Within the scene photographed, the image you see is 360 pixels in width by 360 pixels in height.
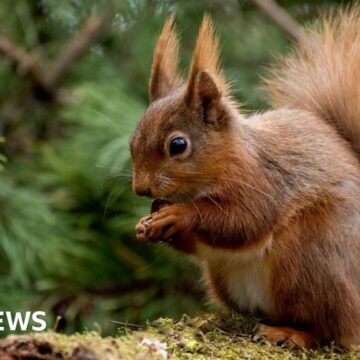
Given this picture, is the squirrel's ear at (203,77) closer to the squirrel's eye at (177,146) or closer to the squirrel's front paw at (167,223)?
the squirrel's eye at (177,146)

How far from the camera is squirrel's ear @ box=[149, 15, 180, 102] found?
243 centimetres

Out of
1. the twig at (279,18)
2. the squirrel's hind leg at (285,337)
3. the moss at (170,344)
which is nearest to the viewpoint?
Result: the moss at (170,344)

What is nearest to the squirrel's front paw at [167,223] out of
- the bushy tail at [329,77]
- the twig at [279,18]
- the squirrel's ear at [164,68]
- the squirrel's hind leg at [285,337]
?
the squirrel's hind leg at [285,337]

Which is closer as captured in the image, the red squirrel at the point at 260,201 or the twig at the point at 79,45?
the red squirrel at the point at 260,201

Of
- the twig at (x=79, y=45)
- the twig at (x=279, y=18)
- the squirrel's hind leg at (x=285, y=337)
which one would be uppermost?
the twig at (x=279, y=18)

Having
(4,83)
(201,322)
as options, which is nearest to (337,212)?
(201,322)

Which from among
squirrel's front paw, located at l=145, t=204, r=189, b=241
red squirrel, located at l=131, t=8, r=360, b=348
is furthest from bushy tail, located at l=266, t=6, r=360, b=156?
squirrel's front paw, located at l=145, t=204, r=189, b=241

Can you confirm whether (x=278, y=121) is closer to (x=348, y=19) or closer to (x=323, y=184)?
(x=323, y=184)

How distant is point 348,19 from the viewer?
260 cm

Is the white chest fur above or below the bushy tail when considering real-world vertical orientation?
below

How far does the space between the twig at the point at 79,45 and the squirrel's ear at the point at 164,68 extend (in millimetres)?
766

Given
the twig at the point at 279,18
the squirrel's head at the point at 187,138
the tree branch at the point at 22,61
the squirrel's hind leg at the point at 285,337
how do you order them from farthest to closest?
the tree branch at the point at 22,61 < the twig at the point at 279,18 < the squirrel's head at the point at 187,138 < the squirrel's hind leg at the point at 285,337

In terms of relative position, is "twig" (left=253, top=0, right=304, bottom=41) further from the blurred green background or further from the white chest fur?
the white chest fur

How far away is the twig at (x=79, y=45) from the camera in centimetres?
319
